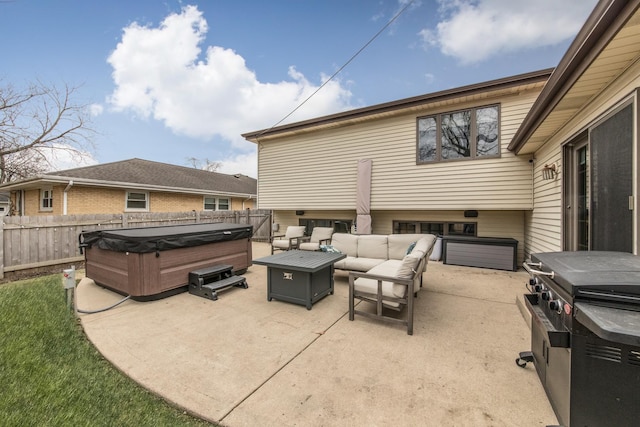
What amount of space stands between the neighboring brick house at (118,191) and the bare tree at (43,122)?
1.24 meters

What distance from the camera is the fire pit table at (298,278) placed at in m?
3.90

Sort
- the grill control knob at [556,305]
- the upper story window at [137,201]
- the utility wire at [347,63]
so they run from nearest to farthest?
the grill control knob at [556,305]
the utility wire at [347,63]
the upper story window at [137,201]

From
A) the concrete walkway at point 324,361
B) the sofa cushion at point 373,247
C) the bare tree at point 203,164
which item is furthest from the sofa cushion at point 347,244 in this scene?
the bare tree at point 203,164

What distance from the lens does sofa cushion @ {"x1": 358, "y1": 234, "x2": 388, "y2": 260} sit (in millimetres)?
5464

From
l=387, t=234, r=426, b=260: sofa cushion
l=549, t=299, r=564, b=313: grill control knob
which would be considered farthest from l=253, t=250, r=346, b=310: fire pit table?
l=549, t=299, r=564, b=313: grill control knob

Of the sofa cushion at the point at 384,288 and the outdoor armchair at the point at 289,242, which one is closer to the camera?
the sofa cushion at the point at 384,288

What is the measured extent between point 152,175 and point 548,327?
15.6m

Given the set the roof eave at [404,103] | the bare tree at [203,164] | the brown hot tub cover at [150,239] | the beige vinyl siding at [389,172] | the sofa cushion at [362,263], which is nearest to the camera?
the brown hot tub cover at [150,239]

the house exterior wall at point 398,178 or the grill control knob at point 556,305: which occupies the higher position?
the house exterior wall at point 398,178

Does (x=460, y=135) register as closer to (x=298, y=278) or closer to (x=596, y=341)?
(x=298, y=278)

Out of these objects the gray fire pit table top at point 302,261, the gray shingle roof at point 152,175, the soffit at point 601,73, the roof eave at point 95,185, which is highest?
the gray shingle roof at point 152,175

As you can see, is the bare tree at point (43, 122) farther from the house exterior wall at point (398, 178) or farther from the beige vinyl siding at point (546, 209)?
the beige vinyl siding at point (546, 209)

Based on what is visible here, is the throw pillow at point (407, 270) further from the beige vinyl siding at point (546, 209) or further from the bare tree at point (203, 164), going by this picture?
the bare tree at point (203, 164)

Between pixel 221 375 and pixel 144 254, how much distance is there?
273cm
